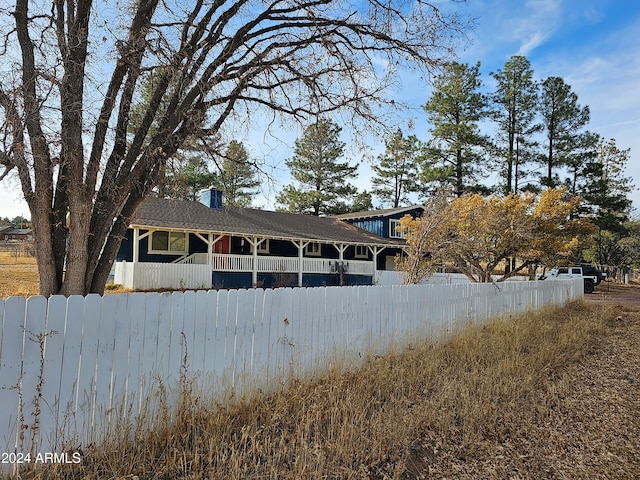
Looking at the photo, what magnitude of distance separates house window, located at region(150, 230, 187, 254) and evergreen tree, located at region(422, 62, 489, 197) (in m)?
21.4

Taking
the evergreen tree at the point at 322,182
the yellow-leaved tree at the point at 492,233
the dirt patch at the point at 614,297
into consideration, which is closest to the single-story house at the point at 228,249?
the yellow-leaved tree at the point at 492,233

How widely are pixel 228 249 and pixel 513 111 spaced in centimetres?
2643

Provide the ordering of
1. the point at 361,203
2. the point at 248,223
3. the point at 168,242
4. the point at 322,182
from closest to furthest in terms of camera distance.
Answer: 1. the point at 168,242
2. the point at 248,223
3. the point at 322,182
4. the point at 361,203

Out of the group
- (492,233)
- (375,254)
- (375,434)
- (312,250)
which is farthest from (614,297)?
(375,434)

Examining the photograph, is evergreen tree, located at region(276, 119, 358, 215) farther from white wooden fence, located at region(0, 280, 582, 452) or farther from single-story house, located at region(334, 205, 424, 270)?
white wooden fence, located at region(0, 280, 582, 452)

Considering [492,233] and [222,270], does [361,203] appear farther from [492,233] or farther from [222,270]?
[492,233]

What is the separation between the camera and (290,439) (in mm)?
3221

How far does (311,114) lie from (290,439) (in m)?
4.74

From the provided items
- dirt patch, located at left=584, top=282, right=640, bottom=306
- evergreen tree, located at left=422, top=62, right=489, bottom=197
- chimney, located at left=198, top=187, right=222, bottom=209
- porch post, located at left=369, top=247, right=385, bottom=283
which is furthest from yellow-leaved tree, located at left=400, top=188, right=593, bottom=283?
evergreen tree, located at left=422, top=62, right=489, bottom=197

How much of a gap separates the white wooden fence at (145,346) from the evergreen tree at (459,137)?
27638 mm

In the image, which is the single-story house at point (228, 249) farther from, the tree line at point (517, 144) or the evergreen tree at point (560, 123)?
the evergreen tree at point (560, 123)

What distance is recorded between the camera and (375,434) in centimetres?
327

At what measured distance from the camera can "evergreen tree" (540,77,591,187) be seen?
3061 cm

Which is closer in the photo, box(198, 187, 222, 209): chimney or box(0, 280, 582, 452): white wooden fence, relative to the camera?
box(0, 280, 582, 452): white wooden fence
